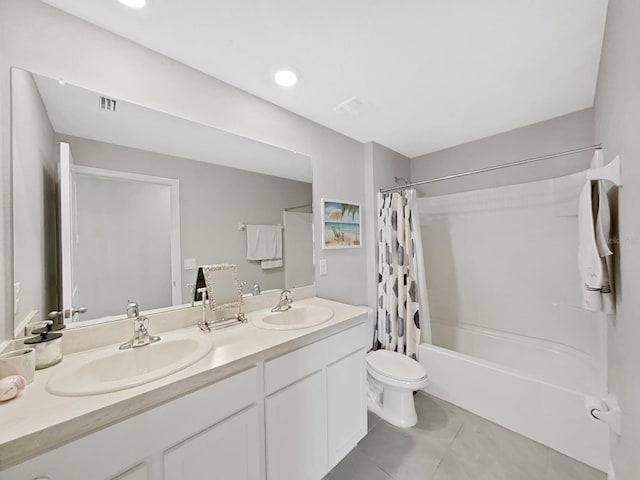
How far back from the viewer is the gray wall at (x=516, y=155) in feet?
6.57

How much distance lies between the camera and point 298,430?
1213mm

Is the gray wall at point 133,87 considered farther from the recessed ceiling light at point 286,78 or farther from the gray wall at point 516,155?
the gray wall at point 516,155

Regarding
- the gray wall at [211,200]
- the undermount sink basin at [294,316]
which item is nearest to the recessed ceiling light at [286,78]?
the gray wall at [211,200]

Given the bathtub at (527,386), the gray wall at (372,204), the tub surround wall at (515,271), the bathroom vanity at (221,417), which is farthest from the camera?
the gray wall at (372,204)

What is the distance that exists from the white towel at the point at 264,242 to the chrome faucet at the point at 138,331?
0.65 m

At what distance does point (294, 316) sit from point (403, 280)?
3.78ft

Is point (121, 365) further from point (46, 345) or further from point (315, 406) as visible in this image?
point (315, 406)

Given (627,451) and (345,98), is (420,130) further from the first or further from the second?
(627,451)

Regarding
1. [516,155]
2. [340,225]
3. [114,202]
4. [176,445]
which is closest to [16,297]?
[114,202]

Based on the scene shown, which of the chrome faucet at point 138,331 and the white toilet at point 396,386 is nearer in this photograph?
the chrome faucet at point 138,331

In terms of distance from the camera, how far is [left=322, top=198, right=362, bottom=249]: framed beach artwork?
2.11m

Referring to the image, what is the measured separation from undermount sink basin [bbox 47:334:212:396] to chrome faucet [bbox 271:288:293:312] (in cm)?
55

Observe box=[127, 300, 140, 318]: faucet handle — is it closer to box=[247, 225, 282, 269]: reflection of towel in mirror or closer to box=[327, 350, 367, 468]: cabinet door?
box=[247, 225, 282, 269]: reflection of towel in mirror

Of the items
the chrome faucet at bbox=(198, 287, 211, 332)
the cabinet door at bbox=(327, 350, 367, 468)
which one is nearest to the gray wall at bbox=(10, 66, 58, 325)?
the chrome faucet at bbox=(198, 287, 211, 332)
